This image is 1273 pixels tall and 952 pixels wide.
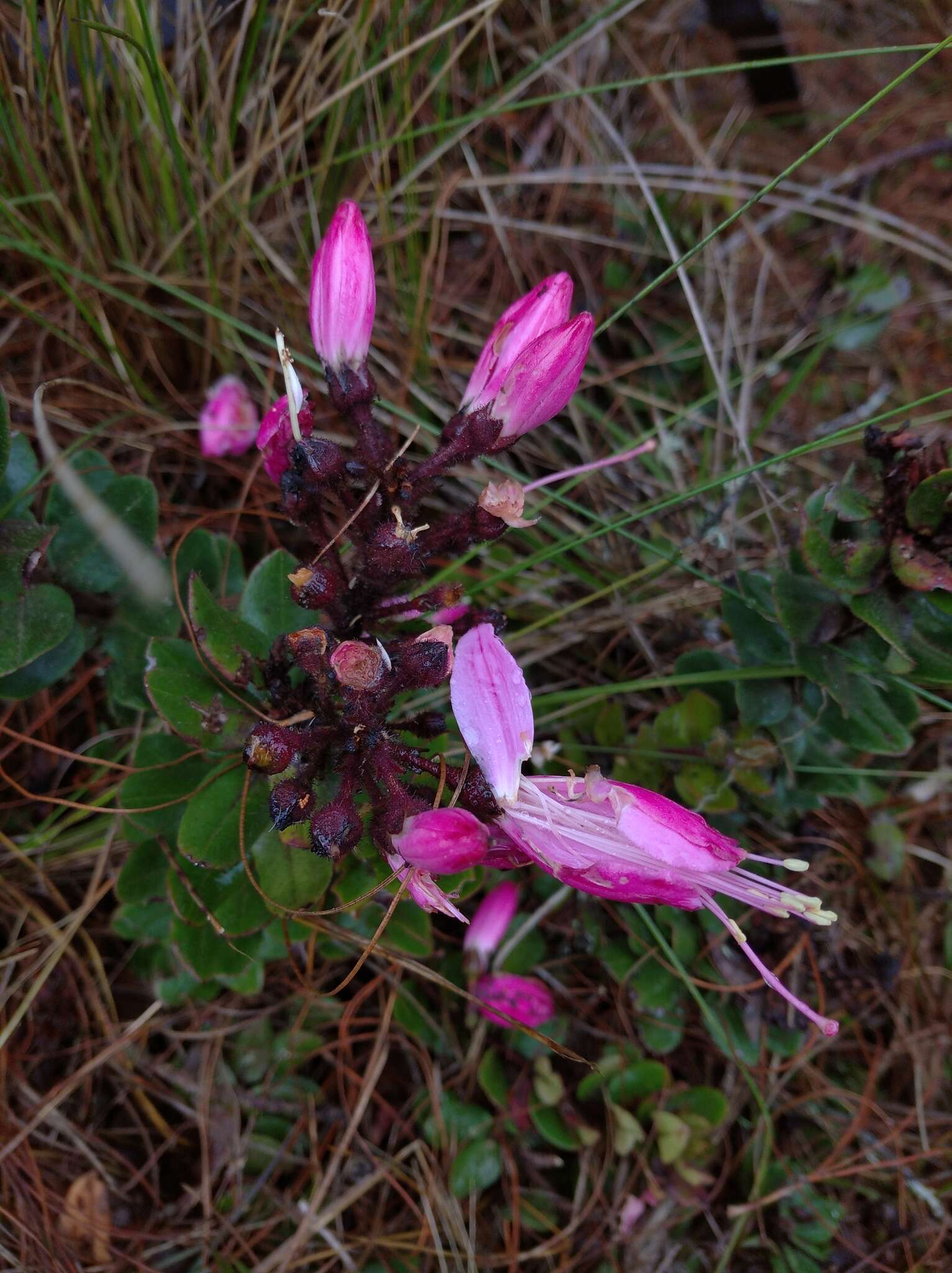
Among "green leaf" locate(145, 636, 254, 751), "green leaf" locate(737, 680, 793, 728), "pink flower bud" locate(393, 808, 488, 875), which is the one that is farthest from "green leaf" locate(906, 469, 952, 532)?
"green leaf" locate(145, 636, 254, 751)

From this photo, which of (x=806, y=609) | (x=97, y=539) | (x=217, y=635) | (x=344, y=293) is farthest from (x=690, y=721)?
(x=97, y=539)

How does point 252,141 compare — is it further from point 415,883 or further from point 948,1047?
point 948,1047

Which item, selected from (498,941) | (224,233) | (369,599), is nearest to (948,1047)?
(498,941)

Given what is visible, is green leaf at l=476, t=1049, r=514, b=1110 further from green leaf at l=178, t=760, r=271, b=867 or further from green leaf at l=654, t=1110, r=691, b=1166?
green leaf at l=178, t=760, r=271, b=867

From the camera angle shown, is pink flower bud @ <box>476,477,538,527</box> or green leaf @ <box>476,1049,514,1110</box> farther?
green leaf @ <box>476,1049,514,1110</box>

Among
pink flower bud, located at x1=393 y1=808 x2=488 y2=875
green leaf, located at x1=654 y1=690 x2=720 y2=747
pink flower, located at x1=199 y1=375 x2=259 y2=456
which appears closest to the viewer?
pink flower bud, located at x1=393 y1=808 x2=488 y2=875

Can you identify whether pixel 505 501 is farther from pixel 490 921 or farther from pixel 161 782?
pixel 490 921

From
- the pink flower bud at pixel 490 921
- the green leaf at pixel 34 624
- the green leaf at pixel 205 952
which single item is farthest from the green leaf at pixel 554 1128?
the green leaf at pixel 34 624
